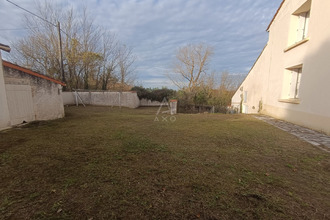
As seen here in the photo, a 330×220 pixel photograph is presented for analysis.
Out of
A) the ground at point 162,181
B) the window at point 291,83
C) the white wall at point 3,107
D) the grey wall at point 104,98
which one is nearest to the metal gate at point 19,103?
the white wall at point 3,107

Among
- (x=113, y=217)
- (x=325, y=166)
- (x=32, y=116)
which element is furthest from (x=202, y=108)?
Result: (x=113, y=217)

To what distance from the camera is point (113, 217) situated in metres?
1.38

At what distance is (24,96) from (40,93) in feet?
2.80

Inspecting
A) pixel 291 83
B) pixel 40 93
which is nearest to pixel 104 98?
pixel 40 93

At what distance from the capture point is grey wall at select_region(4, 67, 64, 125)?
5102 mm

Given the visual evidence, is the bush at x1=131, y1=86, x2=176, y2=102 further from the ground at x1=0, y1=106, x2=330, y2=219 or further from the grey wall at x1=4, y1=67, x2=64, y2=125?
the ground at x1=0, y1=106, x2=330, y2=219

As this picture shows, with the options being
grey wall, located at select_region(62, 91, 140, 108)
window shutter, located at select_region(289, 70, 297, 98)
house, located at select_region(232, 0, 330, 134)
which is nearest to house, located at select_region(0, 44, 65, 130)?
grey wall, located at select_region(62, 91, 140, 108)

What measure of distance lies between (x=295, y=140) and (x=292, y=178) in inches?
95.0

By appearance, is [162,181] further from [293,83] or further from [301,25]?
[301,25]

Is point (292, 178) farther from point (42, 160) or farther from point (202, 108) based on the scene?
point (202, 108)

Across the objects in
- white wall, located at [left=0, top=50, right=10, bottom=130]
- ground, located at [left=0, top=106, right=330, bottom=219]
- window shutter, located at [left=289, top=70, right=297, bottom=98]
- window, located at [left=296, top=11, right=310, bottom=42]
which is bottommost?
ground, located at [left=0, top=106, right=330, bottom=219]

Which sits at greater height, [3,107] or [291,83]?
[291,83]

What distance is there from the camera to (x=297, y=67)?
20.1 ft

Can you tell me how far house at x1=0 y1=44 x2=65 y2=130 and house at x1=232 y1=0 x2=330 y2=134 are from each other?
10178mm
